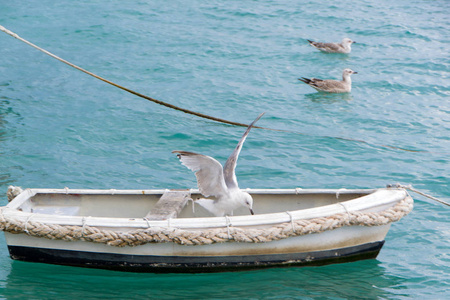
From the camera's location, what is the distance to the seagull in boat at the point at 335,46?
1602 centimetres

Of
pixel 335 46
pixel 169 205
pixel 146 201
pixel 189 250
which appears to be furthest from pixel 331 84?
pixel 189 250

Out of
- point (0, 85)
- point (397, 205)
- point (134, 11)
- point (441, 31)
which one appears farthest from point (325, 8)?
point (397, 205)

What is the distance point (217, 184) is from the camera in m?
6.98

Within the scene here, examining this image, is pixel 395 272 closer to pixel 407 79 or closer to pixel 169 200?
pixel 169 200

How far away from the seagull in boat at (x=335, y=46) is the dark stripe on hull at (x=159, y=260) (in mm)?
9725

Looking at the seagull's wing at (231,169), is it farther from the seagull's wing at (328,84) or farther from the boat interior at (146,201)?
the seagull's wing at (328,84)

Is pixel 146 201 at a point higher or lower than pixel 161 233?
lower

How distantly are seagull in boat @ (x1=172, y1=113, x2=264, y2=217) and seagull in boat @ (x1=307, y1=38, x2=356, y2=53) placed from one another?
9451 millimetres

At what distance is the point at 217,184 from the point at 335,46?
32.2 ft

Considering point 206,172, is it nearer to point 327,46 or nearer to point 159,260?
point 159,260

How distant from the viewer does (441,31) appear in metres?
17.9

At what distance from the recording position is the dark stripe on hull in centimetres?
686

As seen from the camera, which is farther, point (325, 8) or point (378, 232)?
point (325, 8)

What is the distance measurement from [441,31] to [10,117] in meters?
11.5
